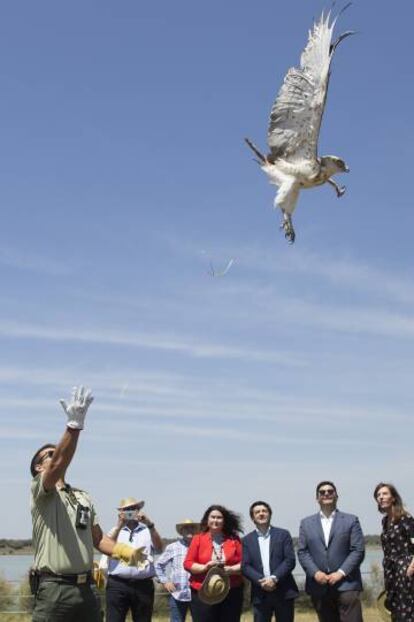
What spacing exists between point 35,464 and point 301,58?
165 inches

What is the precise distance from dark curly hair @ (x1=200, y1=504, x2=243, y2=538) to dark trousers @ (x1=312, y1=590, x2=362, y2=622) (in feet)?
3.10

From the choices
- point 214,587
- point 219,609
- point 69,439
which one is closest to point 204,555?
point 214,587

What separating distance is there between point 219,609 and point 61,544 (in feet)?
12.0

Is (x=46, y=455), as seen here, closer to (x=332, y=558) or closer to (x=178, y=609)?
(x=332, y=558)

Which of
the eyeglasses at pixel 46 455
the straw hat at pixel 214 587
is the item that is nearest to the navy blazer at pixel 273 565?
the straw hat at pixel 214 587

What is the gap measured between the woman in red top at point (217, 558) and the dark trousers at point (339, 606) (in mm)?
728

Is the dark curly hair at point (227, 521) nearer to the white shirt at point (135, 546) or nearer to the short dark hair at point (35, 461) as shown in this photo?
the white shirt at point (135, 546)

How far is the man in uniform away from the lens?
468 centimetres

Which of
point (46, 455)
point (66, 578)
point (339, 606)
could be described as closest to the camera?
point (66, 578)

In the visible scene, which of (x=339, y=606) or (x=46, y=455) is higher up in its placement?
(x=46, y=455)

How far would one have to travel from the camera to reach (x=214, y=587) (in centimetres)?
786

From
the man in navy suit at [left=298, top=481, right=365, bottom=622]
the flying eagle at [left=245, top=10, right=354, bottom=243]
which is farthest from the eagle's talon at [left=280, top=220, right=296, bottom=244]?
the man in navy suit at [left=298, top=481, right=365, bottom=622]

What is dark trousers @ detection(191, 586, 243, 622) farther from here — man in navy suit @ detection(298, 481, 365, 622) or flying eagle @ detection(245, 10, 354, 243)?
flying eagle @ detection(245, 10, 354, 243)

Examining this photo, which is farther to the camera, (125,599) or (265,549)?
(125,599)
